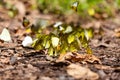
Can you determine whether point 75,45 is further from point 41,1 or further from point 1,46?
point 41,1

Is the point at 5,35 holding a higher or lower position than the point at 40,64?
higher

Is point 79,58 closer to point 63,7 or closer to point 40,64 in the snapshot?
point 40,64

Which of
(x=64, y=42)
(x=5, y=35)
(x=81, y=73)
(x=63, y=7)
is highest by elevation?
(x=63, y=7)

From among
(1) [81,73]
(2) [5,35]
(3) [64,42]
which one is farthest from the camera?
(2) [5,35]

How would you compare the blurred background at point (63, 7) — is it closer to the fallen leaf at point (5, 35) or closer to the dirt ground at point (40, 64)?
the fallen leaf at point (5, 35)

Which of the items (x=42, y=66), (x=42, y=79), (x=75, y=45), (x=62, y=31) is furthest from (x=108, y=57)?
(x=42, y=79)

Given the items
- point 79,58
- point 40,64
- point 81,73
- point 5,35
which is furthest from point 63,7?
point 81,73

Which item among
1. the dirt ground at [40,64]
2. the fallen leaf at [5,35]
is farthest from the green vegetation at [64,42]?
the fallen leaf at [5,35]

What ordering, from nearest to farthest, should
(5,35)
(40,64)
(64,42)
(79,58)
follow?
(40,64)
(79,58)
(64,42)
(5,35)

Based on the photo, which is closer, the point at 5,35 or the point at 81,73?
the point at 81,73
